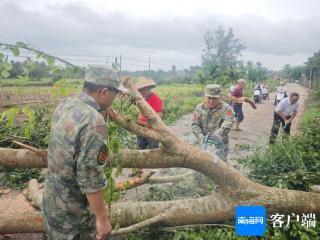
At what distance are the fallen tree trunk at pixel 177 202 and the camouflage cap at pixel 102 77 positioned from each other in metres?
0.80

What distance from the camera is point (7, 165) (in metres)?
3.14

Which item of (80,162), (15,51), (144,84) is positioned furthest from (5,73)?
(144,84)

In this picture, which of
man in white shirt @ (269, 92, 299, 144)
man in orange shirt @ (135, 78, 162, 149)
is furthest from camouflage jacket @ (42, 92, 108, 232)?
man in white shirt @ (269, 92, 299, 144)

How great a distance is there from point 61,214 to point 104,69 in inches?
43.7

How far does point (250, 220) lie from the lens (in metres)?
3.42

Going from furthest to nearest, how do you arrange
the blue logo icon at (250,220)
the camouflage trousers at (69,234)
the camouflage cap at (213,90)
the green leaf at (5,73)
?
the camouflage cap at (213,90)
the blue logo icon at (250,220)
the green leaf at (5,73)
the camouflage trousers at (69,234)

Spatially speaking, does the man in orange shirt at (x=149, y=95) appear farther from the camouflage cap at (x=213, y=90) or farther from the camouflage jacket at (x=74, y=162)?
the camouflage jacket at (x=74, y=162)

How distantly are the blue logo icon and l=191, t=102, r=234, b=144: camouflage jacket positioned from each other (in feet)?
4.46

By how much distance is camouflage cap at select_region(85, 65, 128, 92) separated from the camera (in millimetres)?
2199

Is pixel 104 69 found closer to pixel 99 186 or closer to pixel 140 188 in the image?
pixel 99 186

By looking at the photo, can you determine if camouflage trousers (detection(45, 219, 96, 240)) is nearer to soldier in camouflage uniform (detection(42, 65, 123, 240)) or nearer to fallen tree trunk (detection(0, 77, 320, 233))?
soldier in camouflage uniform (detection(42, 65, 123, 240))

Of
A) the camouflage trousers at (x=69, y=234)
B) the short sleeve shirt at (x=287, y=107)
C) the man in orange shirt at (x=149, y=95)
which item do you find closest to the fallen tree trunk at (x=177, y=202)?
the camouflage trousers at (x=69, y=234)

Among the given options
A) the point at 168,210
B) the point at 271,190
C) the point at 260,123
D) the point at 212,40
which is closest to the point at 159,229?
the point at 168,210

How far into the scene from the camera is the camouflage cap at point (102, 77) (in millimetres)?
2199
